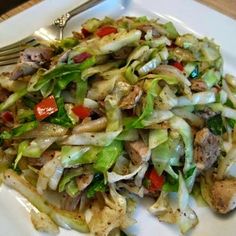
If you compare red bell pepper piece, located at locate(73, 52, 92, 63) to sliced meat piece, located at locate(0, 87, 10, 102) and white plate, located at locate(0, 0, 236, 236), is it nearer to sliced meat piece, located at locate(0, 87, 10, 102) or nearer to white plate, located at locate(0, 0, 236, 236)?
sliced meat piece, located at locate(0, 87, 10, 102)

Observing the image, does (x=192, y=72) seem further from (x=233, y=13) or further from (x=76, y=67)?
(x=233, y=13)

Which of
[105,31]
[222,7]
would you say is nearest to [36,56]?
[105,31]

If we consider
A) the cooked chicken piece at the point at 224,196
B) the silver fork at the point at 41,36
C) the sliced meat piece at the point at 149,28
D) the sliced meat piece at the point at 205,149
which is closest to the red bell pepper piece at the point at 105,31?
the sliced meat piece at the point at 149,28

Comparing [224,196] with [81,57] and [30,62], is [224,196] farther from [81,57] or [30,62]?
[30,62]

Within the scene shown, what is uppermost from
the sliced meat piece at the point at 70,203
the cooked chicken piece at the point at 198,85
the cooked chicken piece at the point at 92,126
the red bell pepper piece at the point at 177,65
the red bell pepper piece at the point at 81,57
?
the red bell pepper piece at the point at 81,57

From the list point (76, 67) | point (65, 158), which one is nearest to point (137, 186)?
point (65, 158)

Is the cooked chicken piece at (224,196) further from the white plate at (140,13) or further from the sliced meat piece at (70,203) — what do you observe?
the sliced meat piece at (70,203)

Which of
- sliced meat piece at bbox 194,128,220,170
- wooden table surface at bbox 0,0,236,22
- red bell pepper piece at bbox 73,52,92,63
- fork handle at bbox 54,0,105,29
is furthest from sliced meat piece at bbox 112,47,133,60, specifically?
wooden table surface at bbox 0,0,236,22
